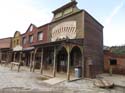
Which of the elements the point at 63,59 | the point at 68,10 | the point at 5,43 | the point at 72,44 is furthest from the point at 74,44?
the point at 5,43

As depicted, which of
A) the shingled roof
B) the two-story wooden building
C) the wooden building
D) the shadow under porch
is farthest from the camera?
the shingled roof

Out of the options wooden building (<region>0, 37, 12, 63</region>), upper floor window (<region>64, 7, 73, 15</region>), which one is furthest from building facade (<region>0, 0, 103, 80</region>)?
wooden building (<region>0, 37, 12, 63</region>)

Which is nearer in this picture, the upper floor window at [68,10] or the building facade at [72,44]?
the building facade at [72,44]

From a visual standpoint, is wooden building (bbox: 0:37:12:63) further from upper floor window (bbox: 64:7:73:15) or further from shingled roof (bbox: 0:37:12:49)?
upper floor window (bbox: 64:7:73:15)

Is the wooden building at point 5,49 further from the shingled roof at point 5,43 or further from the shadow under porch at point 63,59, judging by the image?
the shadow under porch at point 63,59

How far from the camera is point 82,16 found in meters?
13.3

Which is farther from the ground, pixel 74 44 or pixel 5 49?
pixel 5 49

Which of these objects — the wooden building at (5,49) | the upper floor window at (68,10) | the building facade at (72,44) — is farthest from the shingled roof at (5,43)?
the upper floor window at (68,10)

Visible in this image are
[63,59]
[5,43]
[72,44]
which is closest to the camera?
[72,44]

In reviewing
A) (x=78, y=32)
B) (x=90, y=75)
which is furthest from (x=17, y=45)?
(x=90, y=75)

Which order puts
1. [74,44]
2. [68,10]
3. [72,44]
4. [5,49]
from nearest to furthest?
[72,44] → [74,44] → [68,10] → [5,49]

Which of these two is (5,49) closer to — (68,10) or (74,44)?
(68,10)

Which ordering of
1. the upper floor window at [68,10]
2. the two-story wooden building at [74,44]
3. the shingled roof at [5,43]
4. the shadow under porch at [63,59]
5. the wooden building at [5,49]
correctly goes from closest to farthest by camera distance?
the shadow under porch at [63,59] → the two-story wooden building at [74,44] → the upper floor window at [68,10] → the wooden building at [5,49] → the shingled roof at [5,43]

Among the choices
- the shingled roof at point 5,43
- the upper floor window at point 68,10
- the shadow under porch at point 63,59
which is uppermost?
the upper floor window at point 68,10
